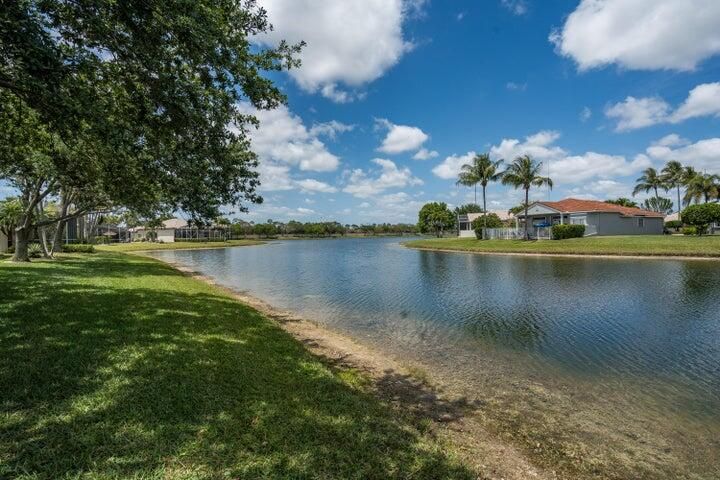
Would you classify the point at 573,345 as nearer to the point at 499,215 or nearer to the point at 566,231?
the point at 566,231

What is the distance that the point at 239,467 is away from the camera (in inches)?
152

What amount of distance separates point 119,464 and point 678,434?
815 cm

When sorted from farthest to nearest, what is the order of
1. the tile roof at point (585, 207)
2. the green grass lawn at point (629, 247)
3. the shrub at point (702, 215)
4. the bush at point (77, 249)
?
the tile roof at point (585, 207)
the shrub at point (702, 215)
the bush at point (77, 249)
the green grass lawn at point (629, 247)

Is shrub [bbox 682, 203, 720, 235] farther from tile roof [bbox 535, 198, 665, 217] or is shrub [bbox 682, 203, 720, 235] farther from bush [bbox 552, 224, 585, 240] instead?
bush [bbox 552, 224, 585, 240]

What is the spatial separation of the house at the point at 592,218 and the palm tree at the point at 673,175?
16771 millimetres

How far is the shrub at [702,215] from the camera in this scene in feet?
145

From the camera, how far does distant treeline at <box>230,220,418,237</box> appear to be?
450 ft

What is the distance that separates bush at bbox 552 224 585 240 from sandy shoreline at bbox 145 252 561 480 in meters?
42.9

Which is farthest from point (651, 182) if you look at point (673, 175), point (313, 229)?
point (313, 229)

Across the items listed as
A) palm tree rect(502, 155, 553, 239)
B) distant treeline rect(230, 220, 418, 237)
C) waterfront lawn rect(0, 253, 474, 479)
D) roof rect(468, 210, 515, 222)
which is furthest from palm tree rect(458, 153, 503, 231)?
distant treeline rect(230, 220, 418, 237)

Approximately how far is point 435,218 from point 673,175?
57350 millimetres

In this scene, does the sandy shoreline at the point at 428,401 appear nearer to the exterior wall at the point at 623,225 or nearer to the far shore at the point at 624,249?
the far shore at the point at 624,249

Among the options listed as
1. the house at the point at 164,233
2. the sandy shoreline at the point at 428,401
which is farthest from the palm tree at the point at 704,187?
the house at the point at 164,233

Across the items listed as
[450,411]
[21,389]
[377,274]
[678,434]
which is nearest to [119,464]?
[21,389]
